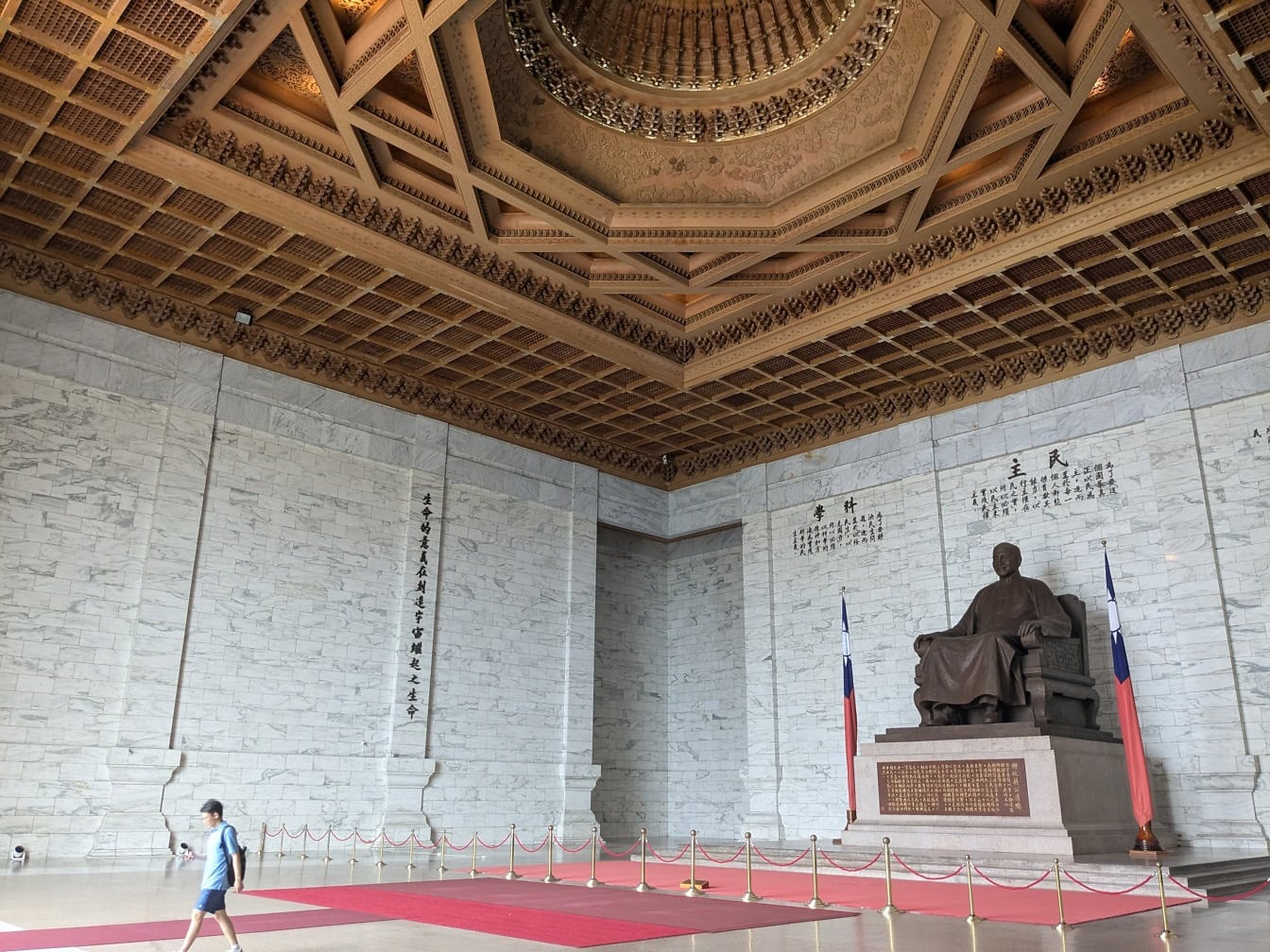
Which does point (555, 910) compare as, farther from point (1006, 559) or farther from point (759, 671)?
point (759, 671)

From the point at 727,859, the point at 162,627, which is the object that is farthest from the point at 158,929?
the point at 727,859

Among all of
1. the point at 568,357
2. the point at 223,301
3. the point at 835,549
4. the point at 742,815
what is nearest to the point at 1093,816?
the point at 835,549

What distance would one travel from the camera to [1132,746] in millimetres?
8594

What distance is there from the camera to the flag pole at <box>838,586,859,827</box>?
10371 mm

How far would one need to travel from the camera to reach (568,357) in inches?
456

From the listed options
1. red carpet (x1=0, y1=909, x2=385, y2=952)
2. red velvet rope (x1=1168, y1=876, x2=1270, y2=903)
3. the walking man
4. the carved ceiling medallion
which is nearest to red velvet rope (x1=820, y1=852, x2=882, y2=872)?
red velvet rope (x1=1168, y1=876, x2=1270, y2=903)

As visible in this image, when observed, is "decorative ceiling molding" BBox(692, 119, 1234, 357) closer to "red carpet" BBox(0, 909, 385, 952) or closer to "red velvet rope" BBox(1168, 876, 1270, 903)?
"red velvet rope" BBox(1168, 876, 1270, 903)

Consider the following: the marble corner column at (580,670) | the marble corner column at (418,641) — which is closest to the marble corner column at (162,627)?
the marble corner column at (418,641)

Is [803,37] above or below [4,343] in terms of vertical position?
above

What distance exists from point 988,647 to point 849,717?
2.67m

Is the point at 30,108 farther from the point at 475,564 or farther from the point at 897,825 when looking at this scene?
the point at 897,825

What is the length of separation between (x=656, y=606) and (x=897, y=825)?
6.91m

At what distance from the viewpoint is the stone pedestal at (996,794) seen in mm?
8055

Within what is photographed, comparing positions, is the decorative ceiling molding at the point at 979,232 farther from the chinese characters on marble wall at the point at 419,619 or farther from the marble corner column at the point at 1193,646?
the chinese characters on marble wall at the point at 419,619
